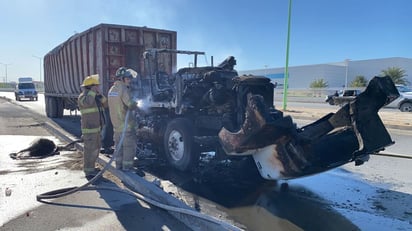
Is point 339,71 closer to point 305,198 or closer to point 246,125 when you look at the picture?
point 305,198

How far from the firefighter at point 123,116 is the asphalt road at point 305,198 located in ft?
1.90

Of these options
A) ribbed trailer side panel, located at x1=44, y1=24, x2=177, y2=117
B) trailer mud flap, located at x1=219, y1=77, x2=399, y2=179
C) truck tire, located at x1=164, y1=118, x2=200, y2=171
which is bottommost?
truck tire, located at x1=164, y1=118, x2=200, y2=171

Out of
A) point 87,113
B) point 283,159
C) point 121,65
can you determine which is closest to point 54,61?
point 121,65

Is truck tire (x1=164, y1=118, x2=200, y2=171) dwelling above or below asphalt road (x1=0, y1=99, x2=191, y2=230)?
above

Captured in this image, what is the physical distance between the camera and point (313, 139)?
4.43 m

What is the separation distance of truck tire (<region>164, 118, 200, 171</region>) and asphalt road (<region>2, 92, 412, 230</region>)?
0.68 ft

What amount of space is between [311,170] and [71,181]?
387 cm

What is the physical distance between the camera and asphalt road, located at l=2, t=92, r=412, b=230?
13.6 feet

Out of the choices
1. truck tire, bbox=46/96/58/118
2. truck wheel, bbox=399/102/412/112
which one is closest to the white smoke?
truck tire, bbox=46/96/58/118

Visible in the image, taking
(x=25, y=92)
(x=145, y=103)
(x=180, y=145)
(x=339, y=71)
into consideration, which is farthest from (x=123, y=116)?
(x=339, y=71)

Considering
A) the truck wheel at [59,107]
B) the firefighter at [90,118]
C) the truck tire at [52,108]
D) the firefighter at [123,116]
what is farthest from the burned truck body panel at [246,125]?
the truck tire at [52,108]

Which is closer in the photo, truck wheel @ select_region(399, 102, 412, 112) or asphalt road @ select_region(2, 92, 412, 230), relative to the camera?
asphalt road @ select_region(2, 92, 412, 230)

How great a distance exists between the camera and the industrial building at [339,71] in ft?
217

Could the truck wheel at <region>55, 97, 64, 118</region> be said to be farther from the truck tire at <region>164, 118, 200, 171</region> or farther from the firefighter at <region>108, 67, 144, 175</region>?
the firefighter at <region>108, 67, 144, 175</region>
